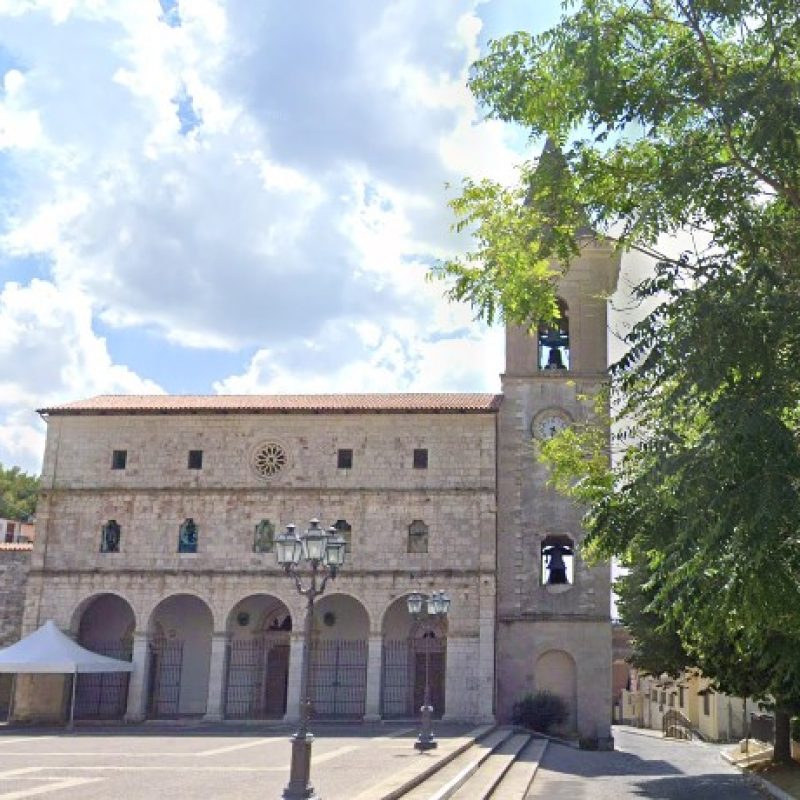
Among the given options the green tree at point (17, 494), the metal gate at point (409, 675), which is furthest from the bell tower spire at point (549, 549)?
the green tree at point (17, 494)

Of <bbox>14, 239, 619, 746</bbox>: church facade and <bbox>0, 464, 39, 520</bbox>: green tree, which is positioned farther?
<bbox>0, 464, 39, 520</bbox>: green tree

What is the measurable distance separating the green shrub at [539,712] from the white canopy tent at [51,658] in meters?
12.1

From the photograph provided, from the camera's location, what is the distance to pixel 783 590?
929 centimetres

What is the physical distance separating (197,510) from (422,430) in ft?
25.8

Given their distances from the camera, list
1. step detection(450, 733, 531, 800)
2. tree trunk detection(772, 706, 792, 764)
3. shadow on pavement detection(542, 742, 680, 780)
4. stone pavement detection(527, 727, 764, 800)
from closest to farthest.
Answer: step detection(450, 733, 531, 800)
stone pavement detection(527, 727, 764, 800)
shadow on pavement detection(542, 742, 680, 780)
tree trunk detection(772, 706, 792, 764)

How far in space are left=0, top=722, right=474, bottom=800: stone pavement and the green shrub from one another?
2.56 meters

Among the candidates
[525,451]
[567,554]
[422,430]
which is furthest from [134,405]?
[567,554]

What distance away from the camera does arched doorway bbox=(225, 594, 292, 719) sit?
103ft

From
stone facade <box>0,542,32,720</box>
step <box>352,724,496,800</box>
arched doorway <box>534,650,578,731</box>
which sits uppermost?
stone facade <box>0,542,32,720</box>

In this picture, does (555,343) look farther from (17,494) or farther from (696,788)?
(17,494)

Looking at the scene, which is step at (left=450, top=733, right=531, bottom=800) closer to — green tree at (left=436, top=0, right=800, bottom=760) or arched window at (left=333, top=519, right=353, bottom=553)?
green tree at (left=436, top=0, right=800, bottom=760)

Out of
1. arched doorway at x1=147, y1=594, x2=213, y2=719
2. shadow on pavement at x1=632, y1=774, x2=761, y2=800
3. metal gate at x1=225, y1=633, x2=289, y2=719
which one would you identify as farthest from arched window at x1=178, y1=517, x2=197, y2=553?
shadow on pavement at x1=632, y1=774, x2=761, y2=800

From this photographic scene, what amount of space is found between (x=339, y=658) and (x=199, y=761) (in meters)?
13.6

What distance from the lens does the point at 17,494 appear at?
6500 cm
